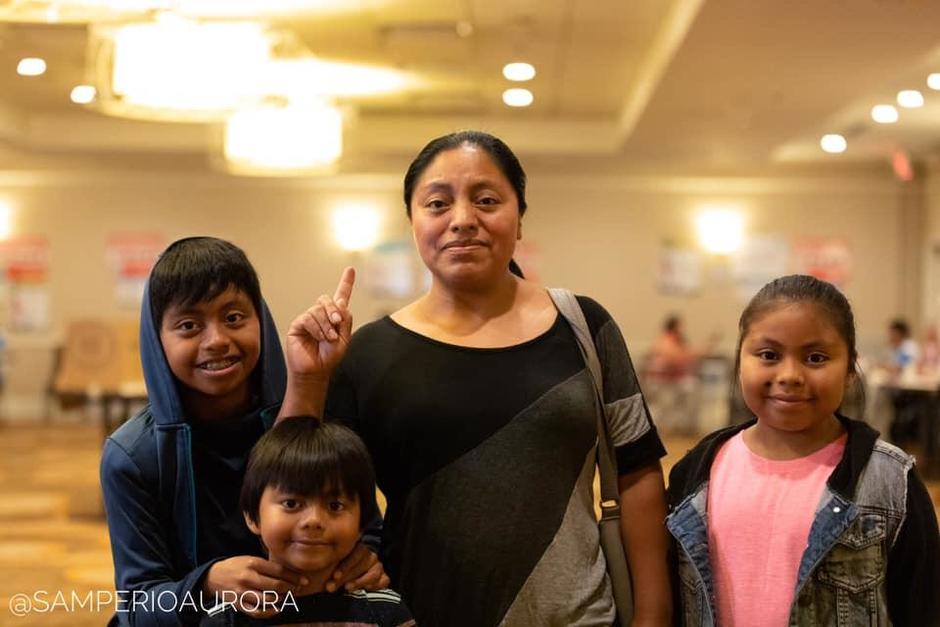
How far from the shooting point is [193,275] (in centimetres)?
194

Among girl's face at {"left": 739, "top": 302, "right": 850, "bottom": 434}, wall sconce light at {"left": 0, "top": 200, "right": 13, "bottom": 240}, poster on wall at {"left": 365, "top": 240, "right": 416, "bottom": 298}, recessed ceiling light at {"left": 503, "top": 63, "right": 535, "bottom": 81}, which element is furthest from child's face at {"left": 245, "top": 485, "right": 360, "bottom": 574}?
wall sconce light at {"left": 0, "top": 200, "right": 13, "bottom": 240}

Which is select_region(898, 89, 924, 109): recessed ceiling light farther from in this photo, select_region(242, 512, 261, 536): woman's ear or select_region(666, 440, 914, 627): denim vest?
select_region(242, 512, 261, 536): woman's ear

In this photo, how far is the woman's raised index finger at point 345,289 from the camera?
1.97 m

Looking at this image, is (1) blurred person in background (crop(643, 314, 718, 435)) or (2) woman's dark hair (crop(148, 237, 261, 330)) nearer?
(2) woman's dark hair (crop(148, 237, 261, 330))

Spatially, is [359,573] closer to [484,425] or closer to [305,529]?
[305,529]

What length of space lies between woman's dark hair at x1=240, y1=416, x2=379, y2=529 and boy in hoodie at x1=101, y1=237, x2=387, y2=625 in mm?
86

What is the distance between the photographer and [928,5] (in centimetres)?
641

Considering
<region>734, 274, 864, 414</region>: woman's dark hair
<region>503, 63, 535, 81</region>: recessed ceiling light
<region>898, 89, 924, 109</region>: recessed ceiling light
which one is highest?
<region>503, 63, 535, 81</region>: recessed ceiling light

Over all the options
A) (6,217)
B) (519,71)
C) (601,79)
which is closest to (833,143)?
(601,79)

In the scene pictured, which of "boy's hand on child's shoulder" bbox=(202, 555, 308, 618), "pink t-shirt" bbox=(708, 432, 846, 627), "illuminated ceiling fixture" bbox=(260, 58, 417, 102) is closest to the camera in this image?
"boy's hand on child's shoulder" bbox=(202, 555, 308, 618)

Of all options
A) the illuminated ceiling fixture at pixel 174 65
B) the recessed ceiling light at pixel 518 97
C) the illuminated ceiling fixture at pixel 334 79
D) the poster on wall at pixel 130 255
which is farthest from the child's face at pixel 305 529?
the poster on wall at pixel 130 255

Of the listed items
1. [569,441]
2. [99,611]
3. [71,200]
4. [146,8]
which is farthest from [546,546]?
[71,200]

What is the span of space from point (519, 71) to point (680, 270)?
18.4 ft

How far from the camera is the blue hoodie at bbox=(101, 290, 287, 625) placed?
183cm
